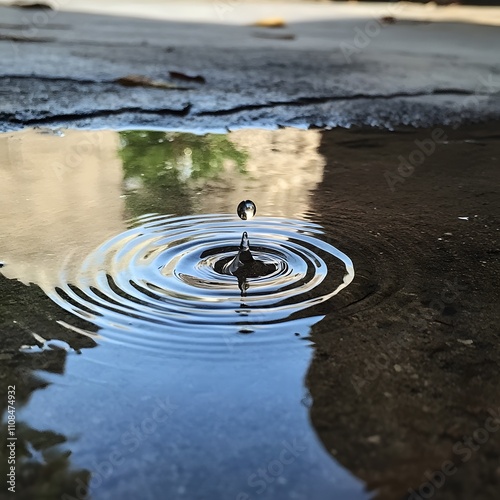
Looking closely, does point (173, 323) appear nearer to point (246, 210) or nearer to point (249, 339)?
point (249, 339)

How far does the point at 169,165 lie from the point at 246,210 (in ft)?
2.48

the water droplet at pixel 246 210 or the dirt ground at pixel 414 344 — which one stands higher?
the water droplet at pixel 246 210

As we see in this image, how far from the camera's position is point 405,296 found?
4.84 ft

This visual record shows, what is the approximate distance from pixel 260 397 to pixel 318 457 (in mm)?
158

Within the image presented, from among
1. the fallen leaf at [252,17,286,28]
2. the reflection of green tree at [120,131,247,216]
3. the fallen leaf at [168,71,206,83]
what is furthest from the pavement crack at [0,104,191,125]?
the fallen leaf at [252,17,286,28]

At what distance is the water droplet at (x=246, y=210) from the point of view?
5.80 feet

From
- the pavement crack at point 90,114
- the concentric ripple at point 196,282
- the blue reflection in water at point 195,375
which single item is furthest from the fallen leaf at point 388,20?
the blue reflection in water at point 195,375

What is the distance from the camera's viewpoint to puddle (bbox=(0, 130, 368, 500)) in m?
0.96

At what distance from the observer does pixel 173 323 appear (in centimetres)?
132

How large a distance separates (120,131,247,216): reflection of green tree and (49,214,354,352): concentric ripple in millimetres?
170

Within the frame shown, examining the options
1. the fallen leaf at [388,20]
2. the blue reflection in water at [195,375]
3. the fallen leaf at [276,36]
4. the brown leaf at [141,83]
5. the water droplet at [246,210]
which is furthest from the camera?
the fallen leaf at [388,20]

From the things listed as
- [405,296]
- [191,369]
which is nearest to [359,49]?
[405,296]

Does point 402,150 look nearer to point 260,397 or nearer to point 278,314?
point 278,314

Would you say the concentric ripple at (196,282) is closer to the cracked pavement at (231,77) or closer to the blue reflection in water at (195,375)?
the blue reflection in water at (195,375)
